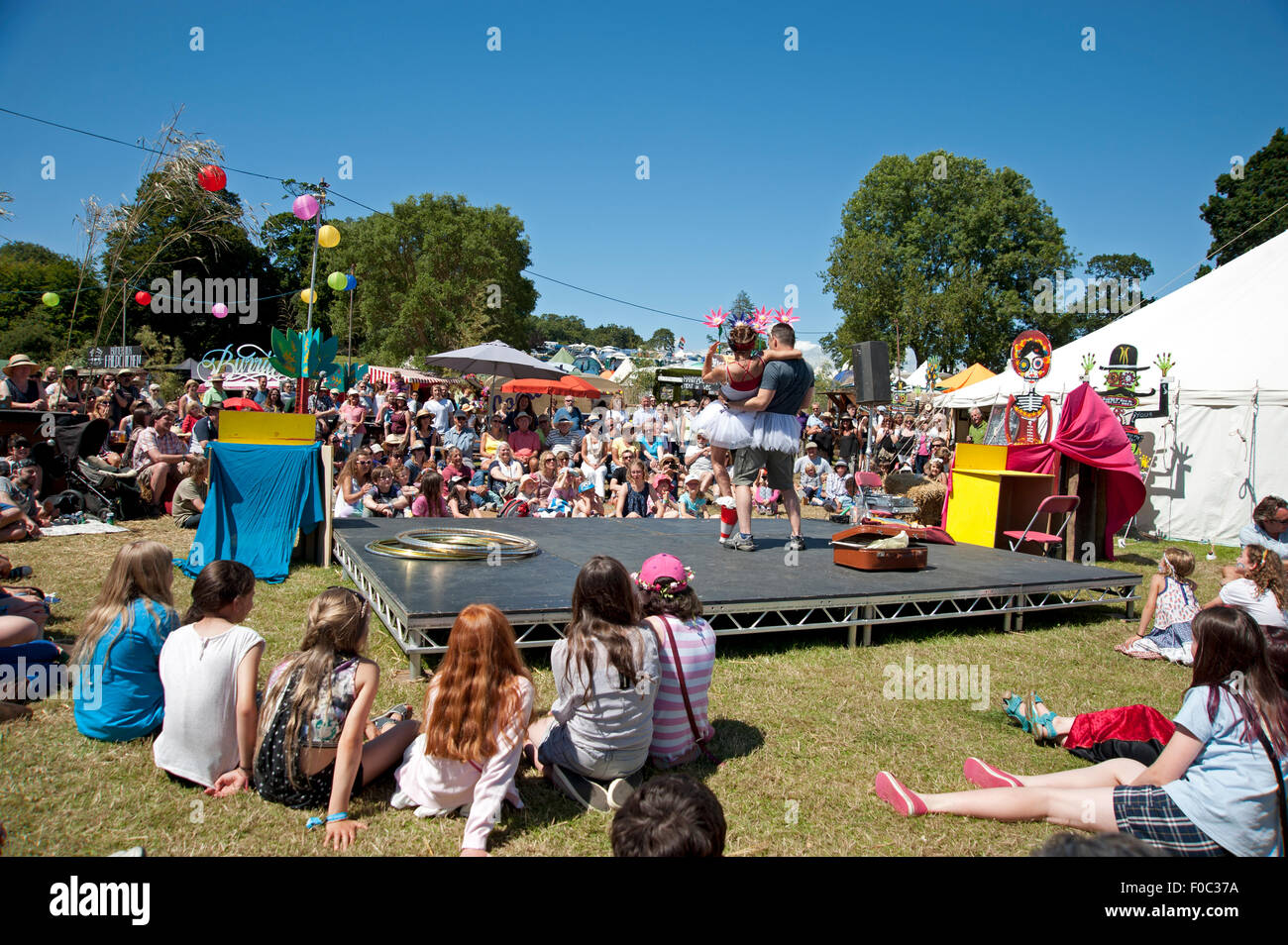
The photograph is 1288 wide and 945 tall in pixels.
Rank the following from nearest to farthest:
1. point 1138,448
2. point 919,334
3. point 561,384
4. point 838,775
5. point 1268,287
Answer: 1. point 838,775
2. point 1138,448
3. point 1268,287
4. point 561,384
5. point 919,334

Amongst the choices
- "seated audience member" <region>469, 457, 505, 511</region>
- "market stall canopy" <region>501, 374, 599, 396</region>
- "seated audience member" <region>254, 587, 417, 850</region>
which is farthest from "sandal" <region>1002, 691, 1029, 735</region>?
"market stall canopy" <region>501, 374, 599, 396</region>

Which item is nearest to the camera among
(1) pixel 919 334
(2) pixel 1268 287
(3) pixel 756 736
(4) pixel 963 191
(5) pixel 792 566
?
(3) pixel 756 736

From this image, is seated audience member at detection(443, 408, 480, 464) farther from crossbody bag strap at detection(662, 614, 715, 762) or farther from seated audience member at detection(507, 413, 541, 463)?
crossbody bag strap at detection(662, 614, 715, 762)

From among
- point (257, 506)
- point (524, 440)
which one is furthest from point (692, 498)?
point (257, 506)

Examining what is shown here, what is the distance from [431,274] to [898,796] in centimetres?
3676


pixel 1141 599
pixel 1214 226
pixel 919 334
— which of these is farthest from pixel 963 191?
pixel 1141 599

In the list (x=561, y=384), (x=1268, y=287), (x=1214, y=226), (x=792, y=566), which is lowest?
(x=792, y=566)

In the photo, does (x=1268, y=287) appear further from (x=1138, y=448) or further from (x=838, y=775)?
(x=838, y=775)

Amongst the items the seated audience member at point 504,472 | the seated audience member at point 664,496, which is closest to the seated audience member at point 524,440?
the seated audience member at point 504,472

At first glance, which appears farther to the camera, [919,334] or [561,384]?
[919,334]

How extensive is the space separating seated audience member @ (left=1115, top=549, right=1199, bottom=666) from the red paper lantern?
14.3 m

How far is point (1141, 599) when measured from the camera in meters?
7.58

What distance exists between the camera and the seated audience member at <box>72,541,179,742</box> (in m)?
3.32

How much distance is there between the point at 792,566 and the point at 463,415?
906 cm
